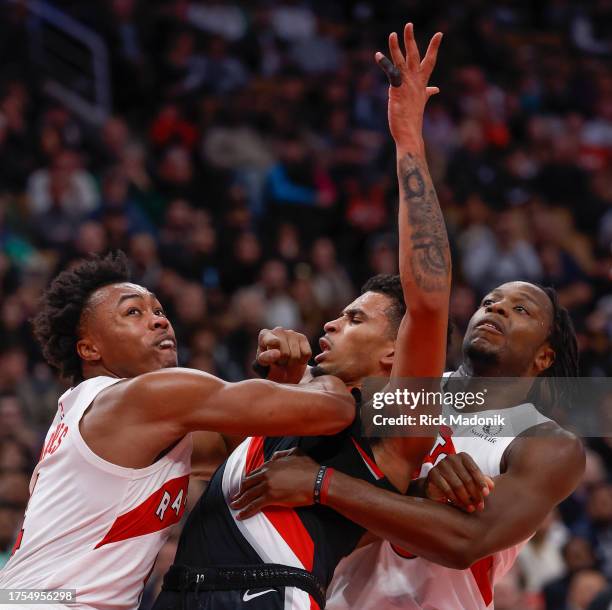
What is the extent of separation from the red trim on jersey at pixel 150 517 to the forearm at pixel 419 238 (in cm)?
124

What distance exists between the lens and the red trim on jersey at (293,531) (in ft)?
14.5

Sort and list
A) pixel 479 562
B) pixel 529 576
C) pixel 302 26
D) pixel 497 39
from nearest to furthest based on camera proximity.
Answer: pixel 479 562
pixel 529 576
pixel 302 26
pixel 497 39

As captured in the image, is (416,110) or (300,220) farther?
(300,220)

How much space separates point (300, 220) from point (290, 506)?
8.29 m

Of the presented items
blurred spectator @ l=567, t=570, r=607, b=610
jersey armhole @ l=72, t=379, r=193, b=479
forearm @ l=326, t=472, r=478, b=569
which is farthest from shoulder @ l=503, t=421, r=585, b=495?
blurred spectator @ l=567, t=570, r=607, b=610

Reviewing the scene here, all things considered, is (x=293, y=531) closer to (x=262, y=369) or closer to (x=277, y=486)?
(x=277, y=486)

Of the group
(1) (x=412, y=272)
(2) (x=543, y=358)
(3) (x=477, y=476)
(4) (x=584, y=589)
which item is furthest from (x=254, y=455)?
(4) (x=584, y=589)

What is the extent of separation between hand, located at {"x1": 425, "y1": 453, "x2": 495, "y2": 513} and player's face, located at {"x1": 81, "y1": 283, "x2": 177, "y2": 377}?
1276 millimetres

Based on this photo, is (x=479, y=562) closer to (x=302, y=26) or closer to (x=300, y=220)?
(x=300, y=220)

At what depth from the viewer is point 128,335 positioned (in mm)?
4738

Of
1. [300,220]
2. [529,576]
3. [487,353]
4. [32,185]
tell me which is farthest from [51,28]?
[487,353]

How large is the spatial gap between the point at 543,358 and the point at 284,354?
140 centimetres

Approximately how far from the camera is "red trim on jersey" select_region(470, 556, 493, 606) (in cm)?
486

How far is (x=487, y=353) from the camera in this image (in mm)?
5141
